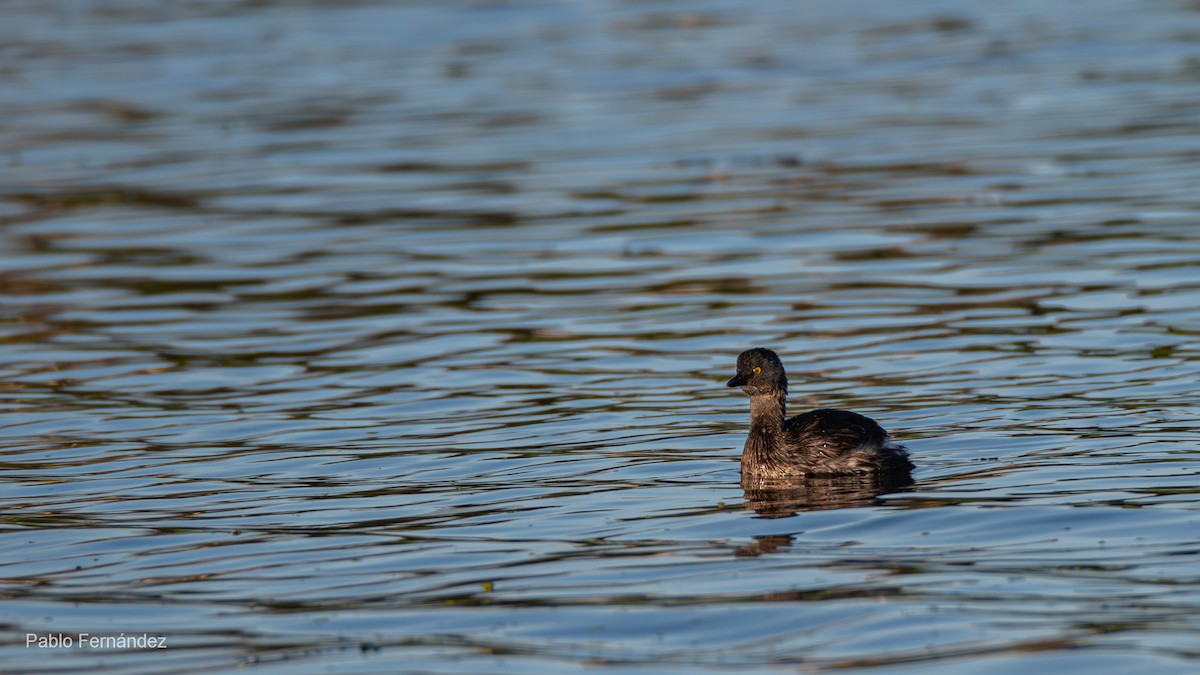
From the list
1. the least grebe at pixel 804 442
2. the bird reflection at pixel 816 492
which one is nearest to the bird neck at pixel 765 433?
the least grebe at pixel 804 442

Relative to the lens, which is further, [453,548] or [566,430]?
[566,430]

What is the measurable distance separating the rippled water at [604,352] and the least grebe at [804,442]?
0.19 meters

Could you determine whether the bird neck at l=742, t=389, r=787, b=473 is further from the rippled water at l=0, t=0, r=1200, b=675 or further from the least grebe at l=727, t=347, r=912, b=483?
the rippled water at l=0, t=0, r=1200, b=675

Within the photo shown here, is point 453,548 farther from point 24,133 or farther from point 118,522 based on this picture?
point 24,133

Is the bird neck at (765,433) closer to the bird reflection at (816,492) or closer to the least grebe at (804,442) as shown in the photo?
the least grebe at (804,442)

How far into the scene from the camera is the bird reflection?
10.3 meters

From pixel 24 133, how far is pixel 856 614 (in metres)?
23.6

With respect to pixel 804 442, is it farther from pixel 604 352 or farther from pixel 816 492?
pixel 604 352

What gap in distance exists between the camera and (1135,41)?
31219 mm

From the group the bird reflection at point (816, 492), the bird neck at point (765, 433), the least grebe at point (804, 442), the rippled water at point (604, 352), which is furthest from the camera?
the bird neck at point (765, 433)

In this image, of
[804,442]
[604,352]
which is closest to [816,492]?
[804,442]

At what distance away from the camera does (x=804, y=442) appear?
11.1m

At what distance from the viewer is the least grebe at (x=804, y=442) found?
10781mm

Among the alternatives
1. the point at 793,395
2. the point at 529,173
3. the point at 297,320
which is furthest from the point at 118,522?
the point at 529,173
